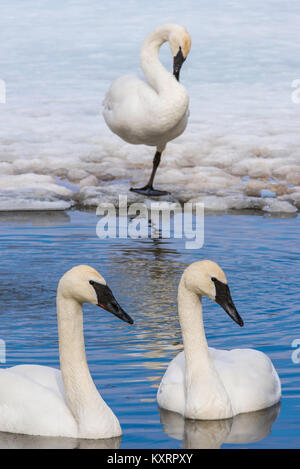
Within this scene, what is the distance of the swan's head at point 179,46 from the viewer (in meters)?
11.7

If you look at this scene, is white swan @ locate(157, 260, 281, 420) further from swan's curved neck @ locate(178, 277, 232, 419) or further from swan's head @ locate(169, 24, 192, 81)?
swan's head @ locate(169, 24, 192, 81)

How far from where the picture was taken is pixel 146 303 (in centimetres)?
737

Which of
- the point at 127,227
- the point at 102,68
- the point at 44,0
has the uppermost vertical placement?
the point at 127,227

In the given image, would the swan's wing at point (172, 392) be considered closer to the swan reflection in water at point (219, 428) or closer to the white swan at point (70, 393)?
the swan reflection in water at point (219, 428)

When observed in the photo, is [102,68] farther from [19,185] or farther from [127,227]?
[127,227]

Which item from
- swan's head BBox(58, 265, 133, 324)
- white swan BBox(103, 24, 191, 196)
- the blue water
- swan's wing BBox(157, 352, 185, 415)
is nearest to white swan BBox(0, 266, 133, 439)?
swan's head BBox(58, 265, 133, 324)

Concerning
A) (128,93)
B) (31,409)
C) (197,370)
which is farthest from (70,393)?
(128,93)

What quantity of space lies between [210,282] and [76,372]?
884mm

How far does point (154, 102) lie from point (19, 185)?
1999 mm

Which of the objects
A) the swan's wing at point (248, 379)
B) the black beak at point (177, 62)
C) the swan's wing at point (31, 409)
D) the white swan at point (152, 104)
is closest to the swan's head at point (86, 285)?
the swan's wing at point (31, 409)

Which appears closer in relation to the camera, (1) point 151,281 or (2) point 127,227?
(1) point 151,281

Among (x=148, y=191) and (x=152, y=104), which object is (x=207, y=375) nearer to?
(x=152, y=104)

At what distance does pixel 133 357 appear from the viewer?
5977mm

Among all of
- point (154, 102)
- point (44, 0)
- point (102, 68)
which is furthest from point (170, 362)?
point (44, 0)
